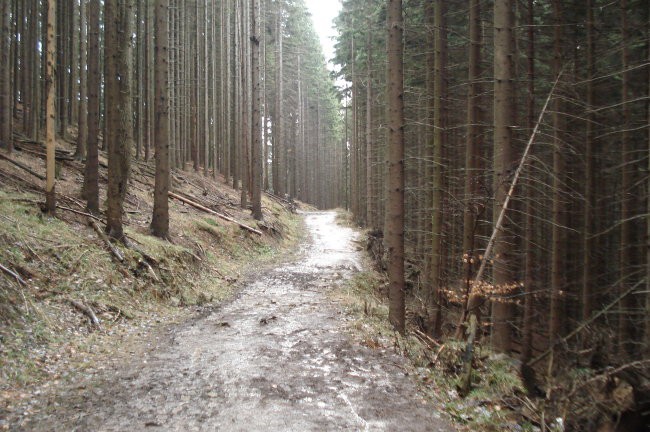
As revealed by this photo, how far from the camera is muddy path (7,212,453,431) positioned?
175 inches

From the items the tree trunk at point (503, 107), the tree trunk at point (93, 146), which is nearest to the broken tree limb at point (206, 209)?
the tree trunk at point (93, 146)

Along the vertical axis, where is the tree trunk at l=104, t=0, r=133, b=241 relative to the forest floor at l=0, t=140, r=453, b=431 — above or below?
above

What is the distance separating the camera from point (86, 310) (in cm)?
745

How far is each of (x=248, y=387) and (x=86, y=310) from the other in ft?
12.7

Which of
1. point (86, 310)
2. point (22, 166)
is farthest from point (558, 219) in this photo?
point (22, 166)

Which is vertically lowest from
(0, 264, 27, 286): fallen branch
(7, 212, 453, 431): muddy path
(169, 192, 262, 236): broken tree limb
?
(7, 212, 453, 431): muddy path

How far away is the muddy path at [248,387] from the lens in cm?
444

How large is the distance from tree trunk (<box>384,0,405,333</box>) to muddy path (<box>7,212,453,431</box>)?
132cm

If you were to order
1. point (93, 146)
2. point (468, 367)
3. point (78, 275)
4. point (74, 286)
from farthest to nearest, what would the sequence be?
point (93, 146), point (78, 275), point (74, 286), point (468, 367)

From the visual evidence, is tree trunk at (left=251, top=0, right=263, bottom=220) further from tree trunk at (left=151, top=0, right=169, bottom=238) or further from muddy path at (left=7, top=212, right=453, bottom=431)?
muddy path at (left=7, top=212, right=453, bottom=431)

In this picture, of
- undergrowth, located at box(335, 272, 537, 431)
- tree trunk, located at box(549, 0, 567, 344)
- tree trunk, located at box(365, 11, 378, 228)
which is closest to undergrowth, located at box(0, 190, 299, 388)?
undergrowth, located at box(335, 272, 537, 431)

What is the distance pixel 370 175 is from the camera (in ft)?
75.2

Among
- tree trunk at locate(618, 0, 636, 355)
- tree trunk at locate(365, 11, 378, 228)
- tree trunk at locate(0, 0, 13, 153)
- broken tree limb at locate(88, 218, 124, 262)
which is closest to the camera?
tree trunk at locate(618, 0, 636, 355)

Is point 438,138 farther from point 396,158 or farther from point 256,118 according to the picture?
point 256,118
